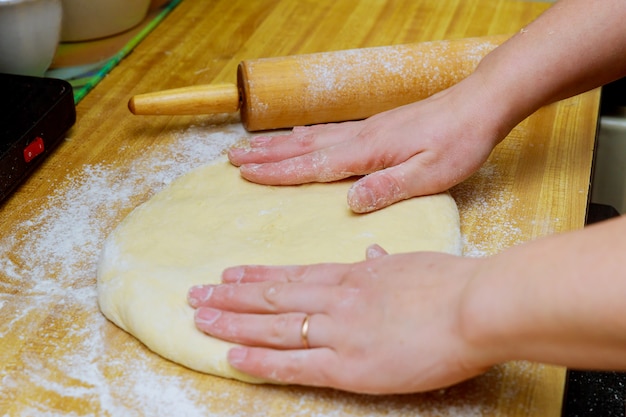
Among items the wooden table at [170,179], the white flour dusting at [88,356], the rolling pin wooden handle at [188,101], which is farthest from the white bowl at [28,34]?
the white flour dusting at [88,356]

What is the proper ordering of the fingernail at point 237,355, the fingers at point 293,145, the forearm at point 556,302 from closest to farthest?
the forearm at point 556,302 < the fingernail at point 237,355 < the fingers at point 293,145

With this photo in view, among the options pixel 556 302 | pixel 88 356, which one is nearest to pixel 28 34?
pixel 88 356

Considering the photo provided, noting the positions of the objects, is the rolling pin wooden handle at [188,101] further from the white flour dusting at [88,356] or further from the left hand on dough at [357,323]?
the left hand on dough at [357,323]

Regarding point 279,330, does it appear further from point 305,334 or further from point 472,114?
point 472,114

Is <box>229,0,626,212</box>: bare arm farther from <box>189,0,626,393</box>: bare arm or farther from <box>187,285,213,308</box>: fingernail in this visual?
<box>187,285,213,308</box>: fingernail

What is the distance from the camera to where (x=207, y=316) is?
1.08m

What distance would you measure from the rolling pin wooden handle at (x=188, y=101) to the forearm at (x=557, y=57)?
0.58 meters

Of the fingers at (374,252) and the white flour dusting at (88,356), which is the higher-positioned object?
the fingers at (374,252)

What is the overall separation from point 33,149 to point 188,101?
0.35 meters

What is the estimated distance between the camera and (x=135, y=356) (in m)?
1.13

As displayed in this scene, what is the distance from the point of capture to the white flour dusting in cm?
104

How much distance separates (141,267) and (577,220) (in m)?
0.83

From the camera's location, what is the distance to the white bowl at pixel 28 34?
1.59 meters

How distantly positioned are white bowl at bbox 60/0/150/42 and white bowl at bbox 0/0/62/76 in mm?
230
